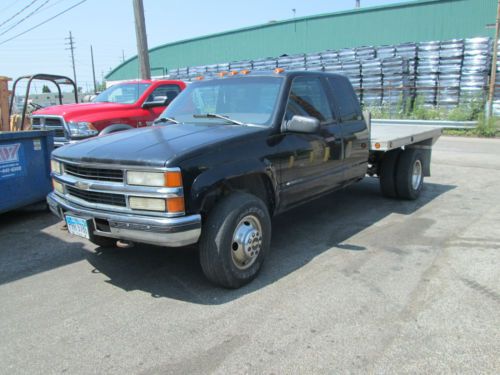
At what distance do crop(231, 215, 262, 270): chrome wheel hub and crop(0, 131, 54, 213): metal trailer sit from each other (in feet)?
12.2

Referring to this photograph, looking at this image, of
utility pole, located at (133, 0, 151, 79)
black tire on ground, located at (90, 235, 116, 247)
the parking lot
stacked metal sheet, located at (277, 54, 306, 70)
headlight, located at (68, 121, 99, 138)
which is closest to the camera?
the parking lot

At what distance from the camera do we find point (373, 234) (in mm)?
5430

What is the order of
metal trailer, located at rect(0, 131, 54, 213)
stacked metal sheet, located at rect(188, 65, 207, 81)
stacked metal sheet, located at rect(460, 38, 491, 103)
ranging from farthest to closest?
stacked metal sheet, located at rect(188, 65, 207, 81) < stacked metal sheet, located at rect(460, 38, 491, 103) < metal trailer, located at rect(0, 131, 54, 213)

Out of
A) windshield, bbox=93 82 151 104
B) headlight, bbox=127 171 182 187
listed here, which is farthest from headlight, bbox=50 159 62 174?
windshield, bbox=93 82 151 104

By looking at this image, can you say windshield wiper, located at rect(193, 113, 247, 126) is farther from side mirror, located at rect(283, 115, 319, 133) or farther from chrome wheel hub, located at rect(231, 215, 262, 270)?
chrome wheel hub, located at rect(231, 215, 262, 270)

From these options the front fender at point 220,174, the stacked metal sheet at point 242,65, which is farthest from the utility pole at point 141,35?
the stacked metal sheet at point 242,65

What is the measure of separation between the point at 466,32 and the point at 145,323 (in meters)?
25.2

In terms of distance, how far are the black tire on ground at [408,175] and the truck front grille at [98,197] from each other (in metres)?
4.66

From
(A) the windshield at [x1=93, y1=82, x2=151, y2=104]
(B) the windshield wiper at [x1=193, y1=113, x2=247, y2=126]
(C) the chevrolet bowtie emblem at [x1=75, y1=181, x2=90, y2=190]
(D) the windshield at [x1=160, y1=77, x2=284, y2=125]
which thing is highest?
(A) the windshield at [x1=93, y1=82, x2=151, y2=104]

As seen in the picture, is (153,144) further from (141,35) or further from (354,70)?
(354,70)

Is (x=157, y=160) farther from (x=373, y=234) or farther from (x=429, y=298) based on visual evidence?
(x=373, y=234)

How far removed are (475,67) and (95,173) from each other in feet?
64.8

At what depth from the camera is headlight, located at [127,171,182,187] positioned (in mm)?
3441

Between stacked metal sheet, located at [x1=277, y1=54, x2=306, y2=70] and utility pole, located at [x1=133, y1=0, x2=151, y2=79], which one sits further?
stacked metal sheet, located at [x1=277, y1=54, x2=306, y2=70]
